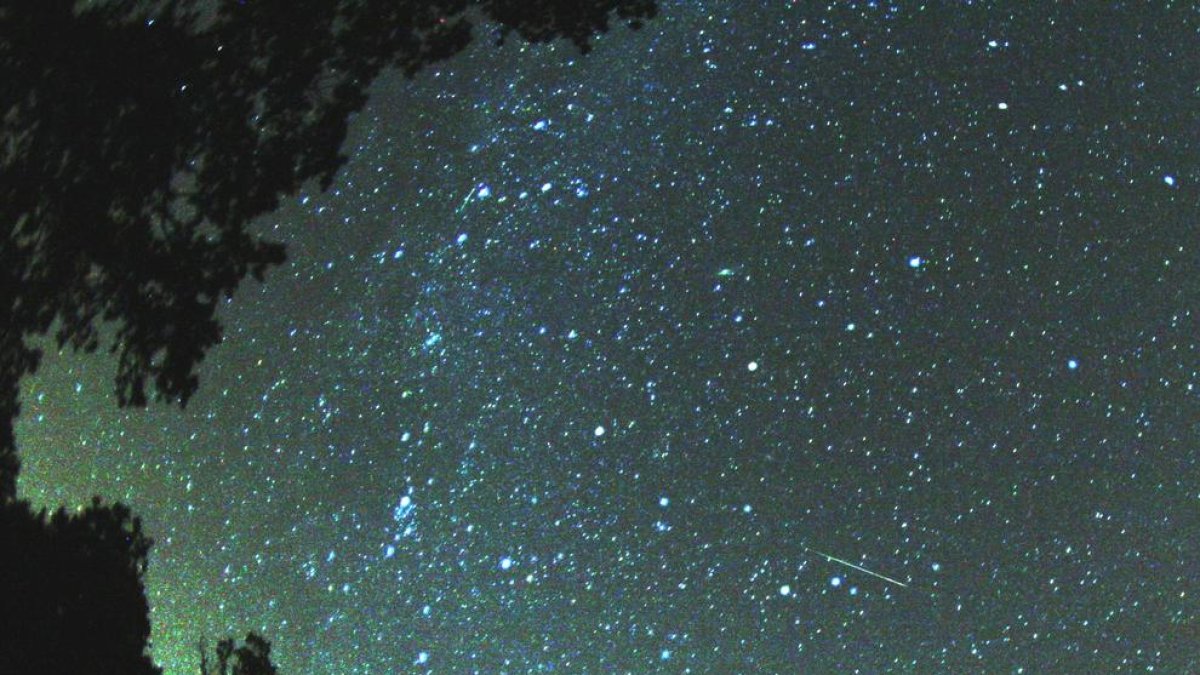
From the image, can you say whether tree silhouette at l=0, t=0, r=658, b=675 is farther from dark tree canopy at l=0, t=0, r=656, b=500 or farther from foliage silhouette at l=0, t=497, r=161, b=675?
foliage silhouette at l=0, t=497, r=161, b=675

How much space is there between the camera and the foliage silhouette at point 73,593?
5055 millimetres

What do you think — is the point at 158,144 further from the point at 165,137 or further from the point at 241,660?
the point at 241,660

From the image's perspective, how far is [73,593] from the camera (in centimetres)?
563

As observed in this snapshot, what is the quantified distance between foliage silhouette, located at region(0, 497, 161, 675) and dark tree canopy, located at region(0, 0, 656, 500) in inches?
47.8

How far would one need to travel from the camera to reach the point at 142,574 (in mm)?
6211

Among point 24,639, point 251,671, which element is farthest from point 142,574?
point 251,671

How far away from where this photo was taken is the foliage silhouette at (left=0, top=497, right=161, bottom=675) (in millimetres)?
5055

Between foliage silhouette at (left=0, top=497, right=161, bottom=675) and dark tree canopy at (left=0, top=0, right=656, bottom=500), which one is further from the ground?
dark tree canopy at (left=0, top=0, right=656, bottom=500)

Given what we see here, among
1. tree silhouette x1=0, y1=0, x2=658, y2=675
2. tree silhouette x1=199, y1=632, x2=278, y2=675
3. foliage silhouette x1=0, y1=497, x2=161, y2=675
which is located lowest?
tree silhouette x1=199, y1=632, x2=278, y2=675

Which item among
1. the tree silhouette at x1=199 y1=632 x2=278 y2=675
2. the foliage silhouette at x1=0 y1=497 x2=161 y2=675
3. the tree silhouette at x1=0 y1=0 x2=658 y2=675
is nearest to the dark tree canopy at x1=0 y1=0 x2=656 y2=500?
the tree silhouette at x1=0 y1=0 x2=658 y2=675

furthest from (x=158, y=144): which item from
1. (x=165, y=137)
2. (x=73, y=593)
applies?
(x=73, y=593)

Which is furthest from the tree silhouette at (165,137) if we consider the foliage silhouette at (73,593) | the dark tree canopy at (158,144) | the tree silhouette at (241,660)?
the tree silhouette at (241,660)

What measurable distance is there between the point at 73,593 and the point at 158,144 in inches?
118

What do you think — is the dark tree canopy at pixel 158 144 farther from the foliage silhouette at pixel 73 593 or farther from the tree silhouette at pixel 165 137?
the foliage silhouette at pixel 73 593
